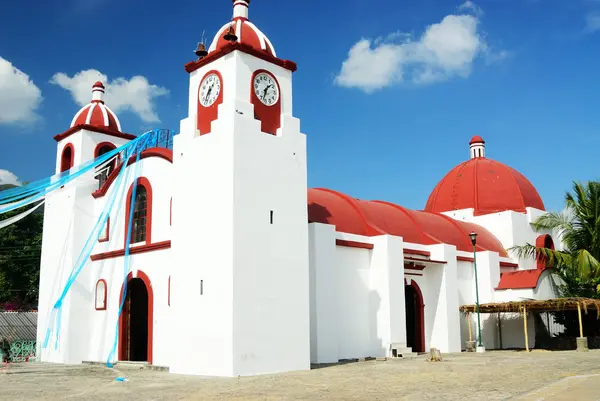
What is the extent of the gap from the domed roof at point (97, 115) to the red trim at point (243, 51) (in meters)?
6.72

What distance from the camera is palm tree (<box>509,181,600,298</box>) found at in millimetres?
23484

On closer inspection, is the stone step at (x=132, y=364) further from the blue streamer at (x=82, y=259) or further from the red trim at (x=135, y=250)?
the blue streamer at (x=82, y=259)

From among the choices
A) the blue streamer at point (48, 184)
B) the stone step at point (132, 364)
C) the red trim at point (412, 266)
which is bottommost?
the stone step at point (132, 364)

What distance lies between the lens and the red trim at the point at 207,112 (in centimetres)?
1731

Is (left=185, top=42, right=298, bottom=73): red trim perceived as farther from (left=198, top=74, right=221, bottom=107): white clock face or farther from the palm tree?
the palm tree

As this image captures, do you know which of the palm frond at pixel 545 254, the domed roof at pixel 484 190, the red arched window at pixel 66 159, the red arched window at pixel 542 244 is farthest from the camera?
the domed roof at pixel 484 190

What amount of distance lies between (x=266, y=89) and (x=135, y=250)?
666 centimetres

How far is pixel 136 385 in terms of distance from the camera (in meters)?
13.5

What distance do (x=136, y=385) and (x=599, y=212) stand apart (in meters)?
18.6

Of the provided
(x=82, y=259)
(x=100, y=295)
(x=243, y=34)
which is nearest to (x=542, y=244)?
(x=243, y=34)

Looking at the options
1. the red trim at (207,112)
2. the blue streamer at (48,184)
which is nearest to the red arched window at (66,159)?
the blue streamer at (48,184)

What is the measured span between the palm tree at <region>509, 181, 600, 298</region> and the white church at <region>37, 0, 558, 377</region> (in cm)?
107

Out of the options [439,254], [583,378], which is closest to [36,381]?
[583,378]

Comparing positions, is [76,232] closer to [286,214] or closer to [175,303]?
[175,303]
